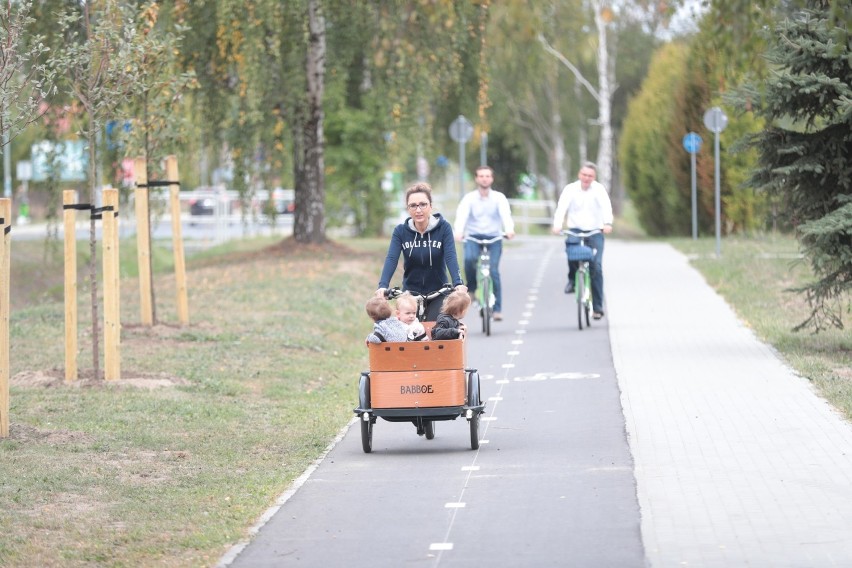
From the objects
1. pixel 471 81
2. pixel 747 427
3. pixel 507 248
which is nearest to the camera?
pixel 747 427

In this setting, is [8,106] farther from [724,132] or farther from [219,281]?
[724,132]

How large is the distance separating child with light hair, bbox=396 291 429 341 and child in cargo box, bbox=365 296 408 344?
0.05 meters

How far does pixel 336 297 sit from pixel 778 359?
8.07 meters

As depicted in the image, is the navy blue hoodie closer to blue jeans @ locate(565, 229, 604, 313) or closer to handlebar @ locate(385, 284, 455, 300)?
handlebar @ locate(385, 284, 455, 300)

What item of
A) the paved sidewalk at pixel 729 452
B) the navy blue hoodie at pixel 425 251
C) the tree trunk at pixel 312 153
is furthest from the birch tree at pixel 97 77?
the tree trunk at pixel 312 153

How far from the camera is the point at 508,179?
6256 centimetres

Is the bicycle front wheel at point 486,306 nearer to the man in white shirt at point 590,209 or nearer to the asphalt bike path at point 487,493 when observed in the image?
the man in white shirt at point 590,209

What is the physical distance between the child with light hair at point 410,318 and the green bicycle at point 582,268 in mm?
7185

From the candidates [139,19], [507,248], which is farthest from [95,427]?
[507,248]

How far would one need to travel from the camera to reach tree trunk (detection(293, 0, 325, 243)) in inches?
1017

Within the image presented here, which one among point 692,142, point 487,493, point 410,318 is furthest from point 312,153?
point 487,493

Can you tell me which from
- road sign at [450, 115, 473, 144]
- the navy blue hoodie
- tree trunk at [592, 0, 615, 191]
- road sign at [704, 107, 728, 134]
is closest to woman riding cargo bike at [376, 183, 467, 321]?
the navy blue hoodie

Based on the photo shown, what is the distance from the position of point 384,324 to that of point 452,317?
455 mm

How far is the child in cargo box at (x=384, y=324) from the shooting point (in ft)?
32.8
